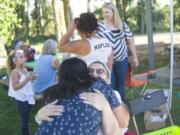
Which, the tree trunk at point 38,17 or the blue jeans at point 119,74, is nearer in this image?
the blue jeans at point 119,74

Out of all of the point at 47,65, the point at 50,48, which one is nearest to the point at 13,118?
the point at 47,65

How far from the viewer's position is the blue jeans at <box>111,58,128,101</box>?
21.1ft

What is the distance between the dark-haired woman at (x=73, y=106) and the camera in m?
3.15

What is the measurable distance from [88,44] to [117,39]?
116 centimetres

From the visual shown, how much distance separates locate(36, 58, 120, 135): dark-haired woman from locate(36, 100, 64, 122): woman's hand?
24 mm

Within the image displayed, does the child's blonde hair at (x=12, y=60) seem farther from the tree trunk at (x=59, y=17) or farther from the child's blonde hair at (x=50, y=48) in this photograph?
the tree trunk at (x=59, y=17)

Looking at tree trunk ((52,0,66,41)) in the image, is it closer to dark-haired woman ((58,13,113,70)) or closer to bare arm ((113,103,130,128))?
dark-haired woman ((58,13,113,70))

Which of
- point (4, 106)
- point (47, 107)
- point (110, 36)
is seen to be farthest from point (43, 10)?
point (47, 107)

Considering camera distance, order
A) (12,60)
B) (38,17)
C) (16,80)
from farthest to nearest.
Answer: (38,17)
(12,60)
(16,80)

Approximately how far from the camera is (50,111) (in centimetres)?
325

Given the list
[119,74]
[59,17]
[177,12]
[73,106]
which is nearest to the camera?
[73,106]

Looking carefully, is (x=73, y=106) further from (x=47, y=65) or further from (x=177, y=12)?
(x=177, y=12)

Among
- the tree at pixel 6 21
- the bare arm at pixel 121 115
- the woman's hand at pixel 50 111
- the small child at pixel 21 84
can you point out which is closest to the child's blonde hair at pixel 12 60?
the small child at pixel 21 84

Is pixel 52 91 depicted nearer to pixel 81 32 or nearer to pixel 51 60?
pixel 81 32
